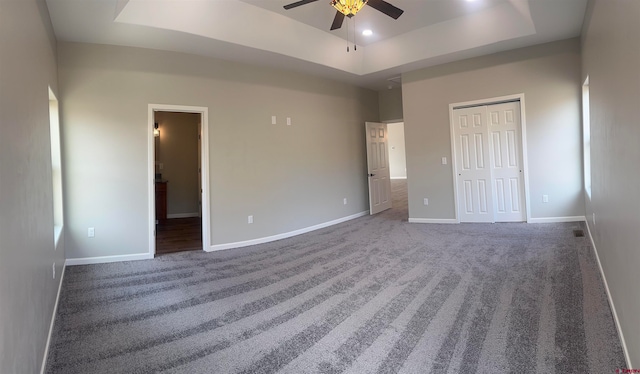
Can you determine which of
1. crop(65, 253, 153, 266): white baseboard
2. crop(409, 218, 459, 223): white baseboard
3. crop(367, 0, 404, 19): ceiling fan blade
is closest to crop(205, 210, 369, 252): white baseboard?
crop(65, 253, 153, 266): white baseboard

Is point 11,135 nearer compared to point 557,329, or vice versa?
point 11,135

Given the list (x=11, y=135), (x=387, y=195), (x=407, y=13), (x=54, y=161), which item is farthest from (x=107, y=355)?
(x=387, y=195)

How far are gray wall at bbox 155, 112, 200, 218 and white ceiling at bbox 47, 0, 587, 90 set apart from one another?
350cm

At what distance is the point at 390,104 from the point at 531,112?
9.71 ft

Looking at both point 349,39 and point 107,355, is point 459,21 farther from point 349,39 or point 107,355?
point 107,355

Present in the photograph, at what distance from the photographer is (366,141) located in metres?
6.76

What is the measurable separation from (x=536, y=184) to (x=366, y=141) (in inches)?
127

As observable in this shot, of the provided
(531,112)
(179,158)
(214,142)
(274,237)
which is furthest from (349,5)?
(179,158)

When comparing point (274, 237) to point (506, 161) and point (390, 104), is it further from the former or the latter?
point (390, 104)

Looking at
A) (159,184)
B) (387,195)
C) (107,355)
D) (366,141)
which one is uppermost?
(366,141)

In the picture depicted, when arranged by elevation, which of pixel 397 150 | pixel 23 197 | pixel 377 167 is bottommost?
pixel 23 197

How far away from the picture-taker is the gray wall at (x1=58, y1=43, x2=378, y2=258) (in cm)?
376

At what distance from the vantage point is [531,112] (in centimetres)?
484

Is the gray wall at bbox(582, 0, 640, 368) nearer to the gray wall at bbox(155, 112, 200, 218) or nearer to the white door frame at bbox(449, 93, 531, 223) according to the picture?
the white door frame at bbox(449, 93, 531, 223)
